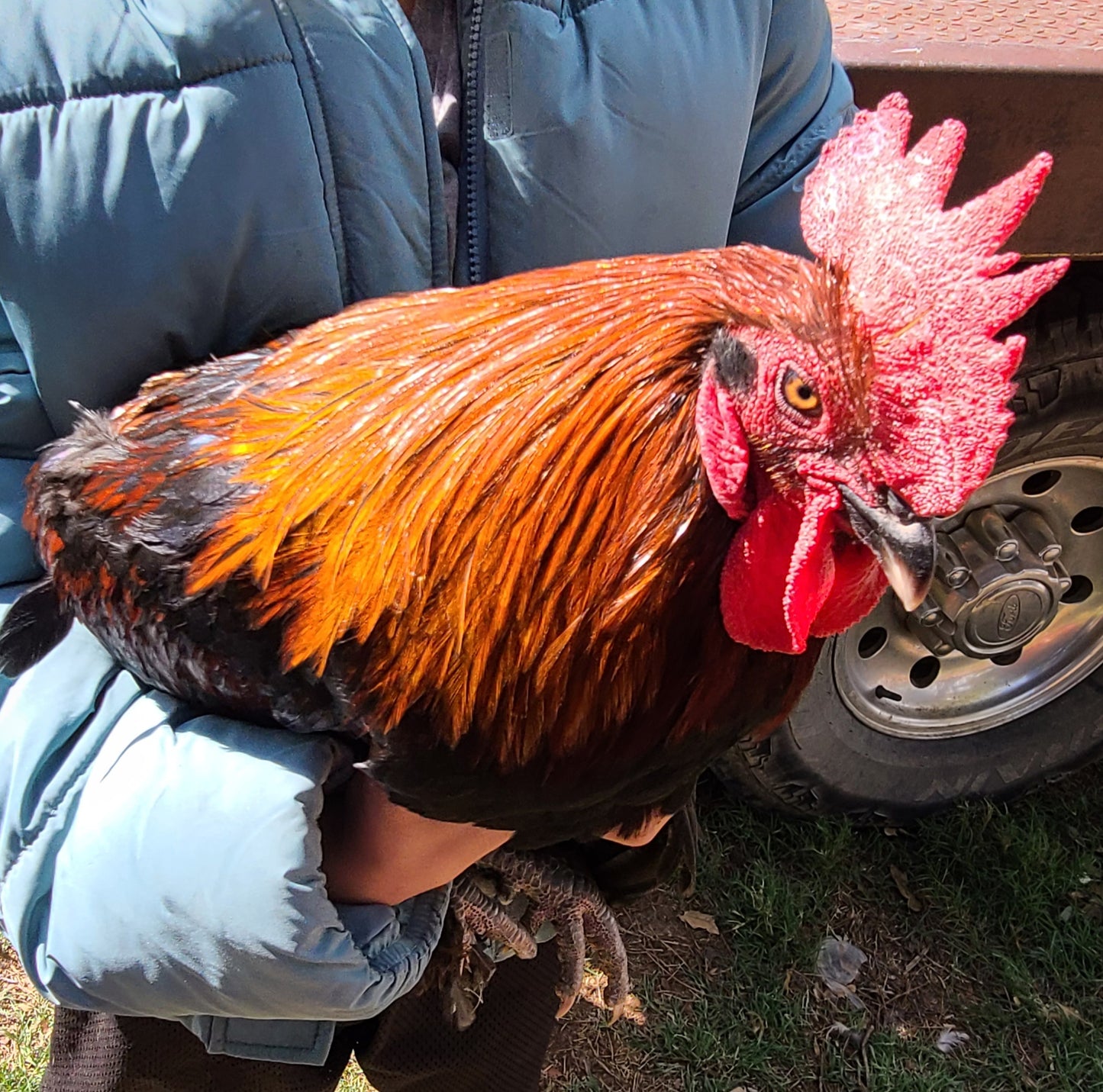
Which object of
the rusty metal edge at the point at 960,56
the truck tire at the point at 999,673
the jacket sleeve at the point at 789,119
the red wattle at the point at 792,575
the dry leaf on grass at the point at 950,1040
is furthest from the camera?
the dry leaf on grass at the point at 950,1040

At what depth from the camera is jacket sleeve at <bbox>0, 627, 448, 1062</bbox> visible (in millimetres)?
1177

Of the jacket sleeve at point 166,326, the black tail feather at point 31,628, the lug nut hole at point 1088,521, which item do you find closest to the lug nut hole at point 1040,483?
the lug nut hole at point 1088,521

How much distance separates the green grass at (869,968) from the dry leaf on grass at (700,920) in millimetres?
17

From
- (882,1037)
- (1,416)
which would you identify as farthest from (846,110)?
(882,1037)

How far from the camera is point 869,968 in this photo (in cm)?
271

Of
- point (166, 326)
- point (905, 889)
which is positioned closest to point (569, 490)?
point (166, 326)

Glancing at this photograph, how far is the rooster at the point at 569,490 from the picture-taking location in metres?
1.01

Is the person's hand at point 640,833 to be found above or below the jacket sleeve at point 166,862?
below

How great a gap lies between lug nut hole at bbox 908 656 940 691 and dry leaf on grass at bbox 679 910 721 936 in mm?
778

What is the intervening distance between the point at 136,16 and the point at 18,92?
14cm

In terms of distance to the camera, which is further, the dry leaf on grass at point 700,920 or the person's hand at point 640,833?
the dry leaf on grass at point 700,920

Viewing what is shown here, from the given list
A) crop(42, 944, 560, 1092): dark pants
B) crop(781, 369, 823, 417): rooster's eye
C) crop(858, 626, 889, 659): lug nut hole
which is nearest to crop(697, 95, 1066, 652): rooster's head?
crop(781, 369, 823, 417): rooster's eye

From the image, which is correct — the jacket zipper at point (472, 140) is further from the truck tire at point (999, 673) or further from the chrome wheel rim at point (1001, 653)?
the chrome wheel rim at point (1001, 653)

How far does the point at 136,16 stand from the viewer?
3.63 ft
